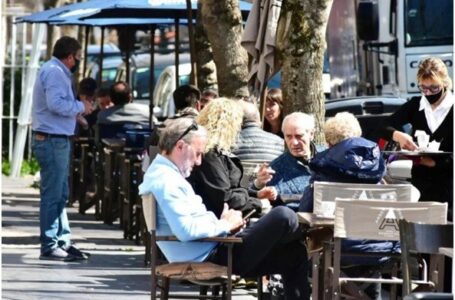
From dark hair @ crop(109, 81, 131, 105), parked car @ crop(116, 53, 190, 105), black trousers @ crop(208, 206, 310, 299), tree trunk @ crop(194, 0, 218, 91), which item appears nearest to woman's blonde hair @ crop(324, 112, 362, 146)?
black trousers @ crop(208, 206, 310, 299)

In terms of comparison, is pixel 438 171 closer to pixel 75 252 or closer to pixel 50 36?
pixel 75 252

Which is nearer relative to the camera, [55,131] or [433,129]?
[433,129]

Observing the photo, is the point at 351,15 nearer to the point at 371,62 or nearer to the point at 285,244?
the point at 371,62

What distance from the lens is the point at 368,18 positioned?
850 inches

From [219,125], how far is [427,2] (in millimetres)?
10992

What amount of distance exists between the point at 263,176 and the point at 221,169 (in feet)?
1.97

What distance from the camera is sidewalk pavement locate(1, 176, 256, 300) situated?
12.0m

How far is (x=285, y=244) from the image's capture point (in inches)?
396

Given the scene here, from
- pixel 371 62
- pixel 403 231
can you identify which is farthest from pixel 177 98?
pixel 371 62

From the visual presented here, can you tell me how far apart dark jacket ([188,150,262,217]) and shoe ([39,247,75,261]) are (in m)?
3.95

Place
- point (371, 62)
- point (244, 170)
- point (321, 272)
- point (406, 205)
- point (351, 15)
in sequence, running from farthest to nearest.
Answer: point (351, 15) → point (371, 62) → point (244, 170) → point (321, 272) → point (406, 205)

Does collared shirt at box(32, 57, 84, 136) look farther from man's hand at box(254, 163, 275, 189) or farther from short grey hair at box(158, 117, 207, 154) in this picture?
short grey hair at box(158, 117, 207, 154)

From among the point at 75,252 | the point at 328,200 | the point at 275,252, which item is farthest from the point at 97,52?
the point at 328,200

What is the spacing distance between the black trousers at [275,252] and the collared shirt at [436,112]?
196cm
